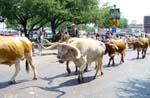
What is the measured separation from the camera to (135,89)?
11.9m

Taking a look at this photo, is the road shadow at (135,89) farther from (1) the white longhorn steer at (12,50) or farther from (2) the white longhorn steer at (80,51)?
(1) the white longhorn steer at (12,50)

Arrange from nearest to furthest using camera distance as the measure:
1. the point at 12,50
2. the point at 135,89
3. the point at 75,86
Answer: the point at 135,89
the point at 75,86
the point at 12,50

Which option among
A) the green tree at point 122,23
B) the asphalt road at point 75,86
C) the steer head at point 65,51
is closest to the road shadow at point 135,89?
the asphalt road at point 75,86

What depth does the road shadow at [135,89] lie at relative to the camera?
35.3 ft

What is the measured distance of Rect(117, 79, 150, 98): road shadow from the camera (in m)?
10.8

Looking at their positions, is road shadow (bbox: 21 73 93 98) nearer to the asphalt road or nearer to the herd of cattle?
the asphalt road

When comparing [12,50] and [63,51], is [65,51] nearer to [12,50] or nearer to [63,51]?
[63,51]

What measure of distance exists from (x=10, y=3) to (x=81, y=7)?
26.5 ft

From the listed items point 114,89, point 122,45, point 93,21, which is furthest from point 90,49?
point 93,21

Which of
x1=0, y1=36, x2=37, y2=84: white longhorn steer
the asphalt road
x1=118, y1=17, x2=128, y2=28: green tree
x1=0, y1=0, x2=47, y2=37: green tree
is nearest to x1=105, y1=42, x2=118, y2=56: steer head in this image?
the asphalt road

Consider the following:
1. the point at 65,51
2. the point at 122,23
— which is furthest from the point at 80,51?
the point at 122,23

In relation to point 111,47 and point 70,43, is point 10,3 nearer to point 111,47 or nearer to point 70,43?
point 111,47

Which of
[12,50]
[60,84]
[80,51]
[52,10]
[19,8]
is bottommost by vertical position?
[60,84]

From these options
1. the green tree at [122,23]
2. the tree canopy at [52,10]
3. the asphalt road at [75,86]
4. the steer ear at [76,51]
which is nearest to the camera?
the asphalt road at [75,86]
